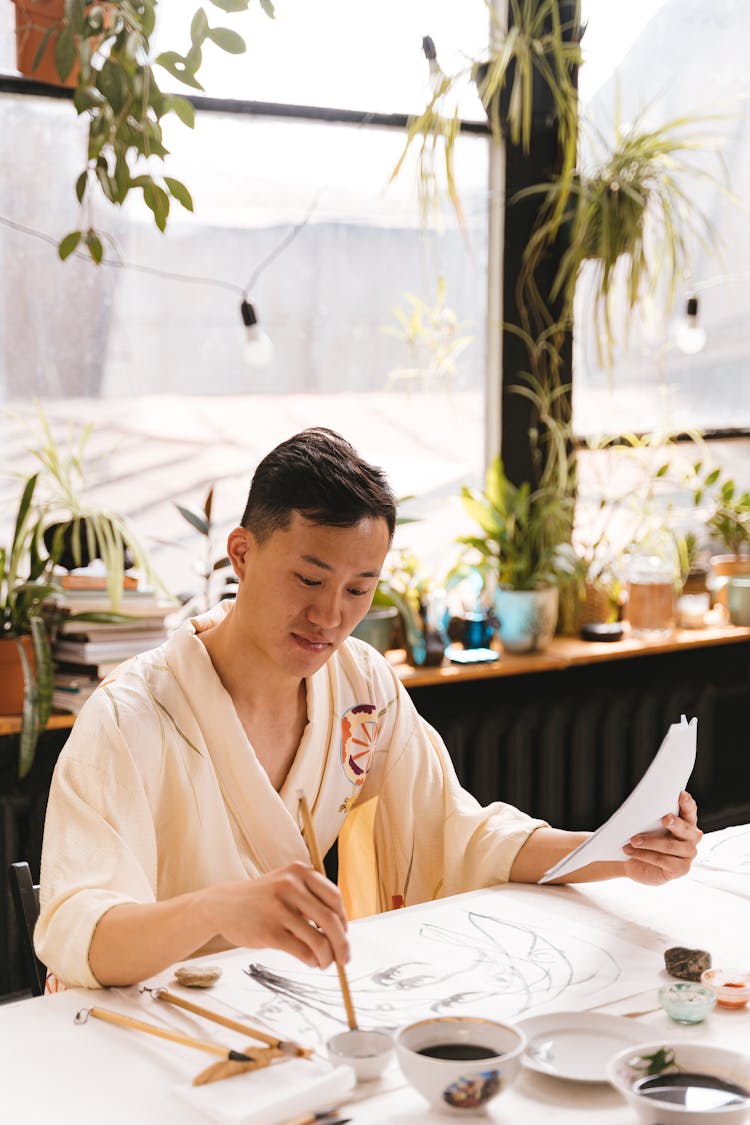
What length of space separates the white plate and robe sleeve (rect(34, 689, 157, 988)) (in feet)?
1.58

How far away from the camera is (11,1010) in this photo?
140 cm

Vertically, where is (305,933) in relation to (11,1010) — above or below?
above

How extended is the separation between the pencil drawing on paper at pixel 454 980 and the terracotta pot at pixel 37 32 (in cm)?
170

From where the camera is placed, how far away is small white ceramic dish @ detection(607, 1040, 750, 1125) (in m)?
1.09

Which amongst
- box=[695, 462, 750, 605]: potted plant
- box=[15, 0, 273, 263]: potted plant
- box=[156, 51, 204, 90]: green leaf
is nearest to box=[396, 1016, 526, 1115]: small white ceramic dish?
box=[15, 0, 273, 263]: potted plant

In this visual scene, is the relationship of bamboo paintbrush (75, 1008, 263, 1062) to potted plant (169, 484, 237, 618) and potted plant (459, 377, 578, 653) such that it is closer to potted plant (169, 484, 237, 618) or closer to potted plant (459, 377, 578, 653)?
potted plant (169, 484, 237, 618)

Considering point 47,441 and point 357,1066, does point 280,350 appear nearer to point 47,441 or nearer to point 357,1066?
point 47,441

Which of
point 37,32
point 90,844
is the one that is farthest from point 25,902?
point 37,32

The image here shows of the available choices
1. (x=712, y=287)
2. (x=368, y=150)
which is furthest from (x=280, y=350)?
(x=712, y=287)

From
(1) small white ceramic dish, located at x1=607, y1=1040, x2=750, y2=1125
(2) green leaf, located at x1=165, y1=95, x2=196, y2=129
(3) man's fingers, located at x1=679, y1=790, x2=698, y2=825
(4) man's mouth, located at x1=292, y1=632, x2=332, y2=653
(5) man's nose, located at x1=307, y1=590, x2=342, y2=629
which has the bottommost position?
(1) small white ceramic dish, located at x1=607, y1=1040, x2=750, y2=1125

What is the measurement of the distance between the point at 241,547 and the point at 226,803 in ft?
1.11

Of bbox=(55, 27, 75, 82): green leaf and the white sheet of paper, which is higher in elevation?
bbox=(55, 27, 75, 82): green leaf

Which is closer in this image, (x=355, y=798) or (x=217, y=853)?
(x=217, y=853)

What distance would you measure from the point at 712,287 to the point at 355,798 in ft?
8.88
